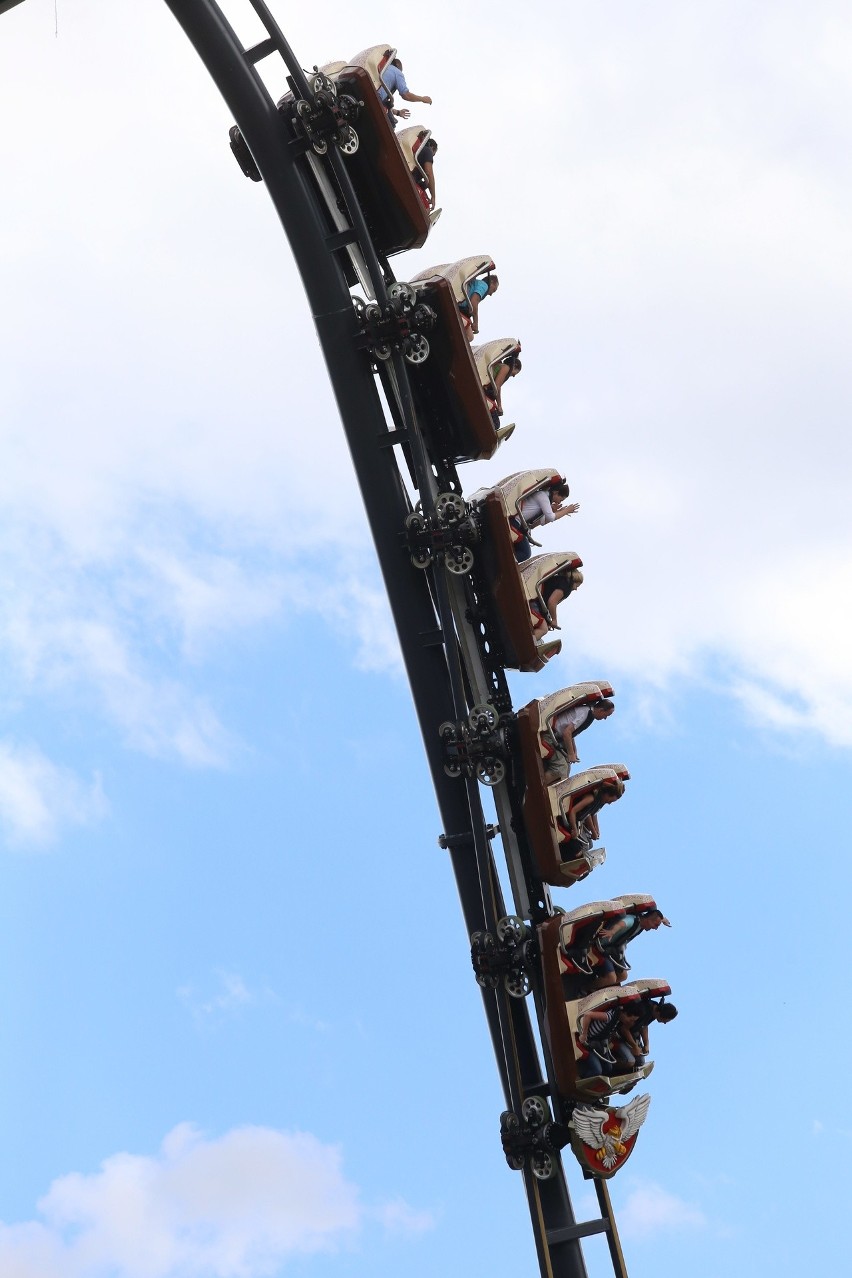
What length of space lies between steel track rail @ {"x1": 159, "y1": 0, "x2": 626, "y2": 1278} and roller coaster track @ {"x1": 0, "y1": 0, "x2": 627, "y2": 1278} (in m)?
0.01

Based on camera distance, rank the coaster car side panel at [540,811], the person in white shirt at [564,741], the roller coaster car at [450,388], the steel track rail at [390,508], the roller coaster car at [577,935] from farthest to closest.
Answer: the roller coaster car at [450,388] → the person in white shirt at [564,741] → the coaster car side panel at [540,811] → the steel track rail at [390,508] → the roller coaster car at [577,935]

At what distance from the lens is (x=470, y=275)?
17.3 m

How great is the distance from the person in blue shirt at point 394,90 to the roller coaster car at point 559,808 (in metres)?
6.49

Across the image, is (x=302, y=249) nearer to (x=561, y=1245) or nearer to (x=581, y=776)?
(x=581, y=776)

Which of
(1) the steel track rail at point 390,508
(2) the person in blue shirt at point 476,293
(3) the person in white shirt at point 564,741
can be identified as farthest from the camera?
(2) the person in blue shirt at point 476,293

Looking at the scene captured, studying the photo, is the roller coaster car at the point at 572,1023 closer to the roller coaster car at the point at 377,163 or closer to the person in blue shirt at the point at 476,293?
the person in blue shirt at the point at 476,293

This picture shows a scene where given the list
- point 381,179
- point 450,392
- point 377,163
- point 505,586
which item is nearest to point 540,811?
point 505,586

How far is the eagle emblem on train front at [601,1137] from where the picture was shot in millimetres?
16312

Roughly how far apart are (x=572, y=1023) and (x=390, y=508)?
5458 millimetres

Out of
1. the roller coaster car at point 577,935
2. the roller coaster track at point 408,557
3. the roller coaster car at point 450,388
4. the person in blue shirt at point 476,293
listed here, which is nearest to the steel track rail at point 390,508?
the roller coaster track at point 408,557

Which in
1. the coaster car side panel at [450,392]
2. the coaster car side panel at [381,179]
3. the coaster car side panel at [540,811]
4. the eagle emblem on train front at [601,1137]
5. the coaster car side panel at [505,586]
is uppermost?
the coaster car side panel at [381,179]

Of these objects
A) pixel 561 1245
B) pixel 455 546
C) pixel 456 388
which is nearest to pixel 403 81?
pixel 456 388

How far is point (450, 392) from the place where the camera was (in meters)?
17.3

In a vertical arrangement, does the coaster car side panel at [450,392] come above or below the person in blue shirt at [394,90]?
below
